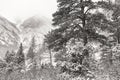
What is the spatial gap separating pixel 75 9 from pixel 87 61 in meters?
4.51

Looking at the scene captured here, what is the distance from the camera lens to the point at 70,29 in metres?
16.5

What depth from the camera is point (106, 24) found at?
51.5ft

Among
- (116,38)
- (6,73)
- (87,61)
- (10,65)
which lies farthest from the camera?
(10,65)

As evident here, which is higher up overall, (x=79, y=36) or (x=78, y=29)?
(x=78, y=29)

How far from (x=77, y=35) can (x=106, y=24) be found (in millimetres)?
2427

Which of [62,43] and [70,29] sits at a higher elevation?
[70,29]

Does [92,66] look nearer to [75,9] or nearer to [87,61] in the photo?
[87,61]

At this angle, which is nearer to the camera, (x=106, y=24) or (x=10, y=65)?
(x=106, y=24)

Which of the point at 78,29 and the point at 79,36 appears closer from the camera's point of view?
the point at 79,36

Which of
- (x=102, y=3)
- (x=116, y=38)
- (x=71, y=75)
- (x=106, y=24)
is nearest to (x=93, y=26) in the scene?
(x=106, y=24)

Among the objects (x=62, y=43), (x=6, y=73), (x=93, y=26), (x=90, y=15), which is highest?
(x=90, y=15)

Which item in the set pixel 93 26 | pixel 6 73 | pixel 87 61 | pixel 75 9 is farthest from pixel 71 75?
pixel 6 73

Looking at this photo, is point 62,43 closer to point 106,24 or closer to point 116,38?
point 106,24

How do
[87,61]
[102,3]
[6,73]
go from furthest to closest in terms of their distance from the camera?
[6,73]
[102,3]
[87,61]
